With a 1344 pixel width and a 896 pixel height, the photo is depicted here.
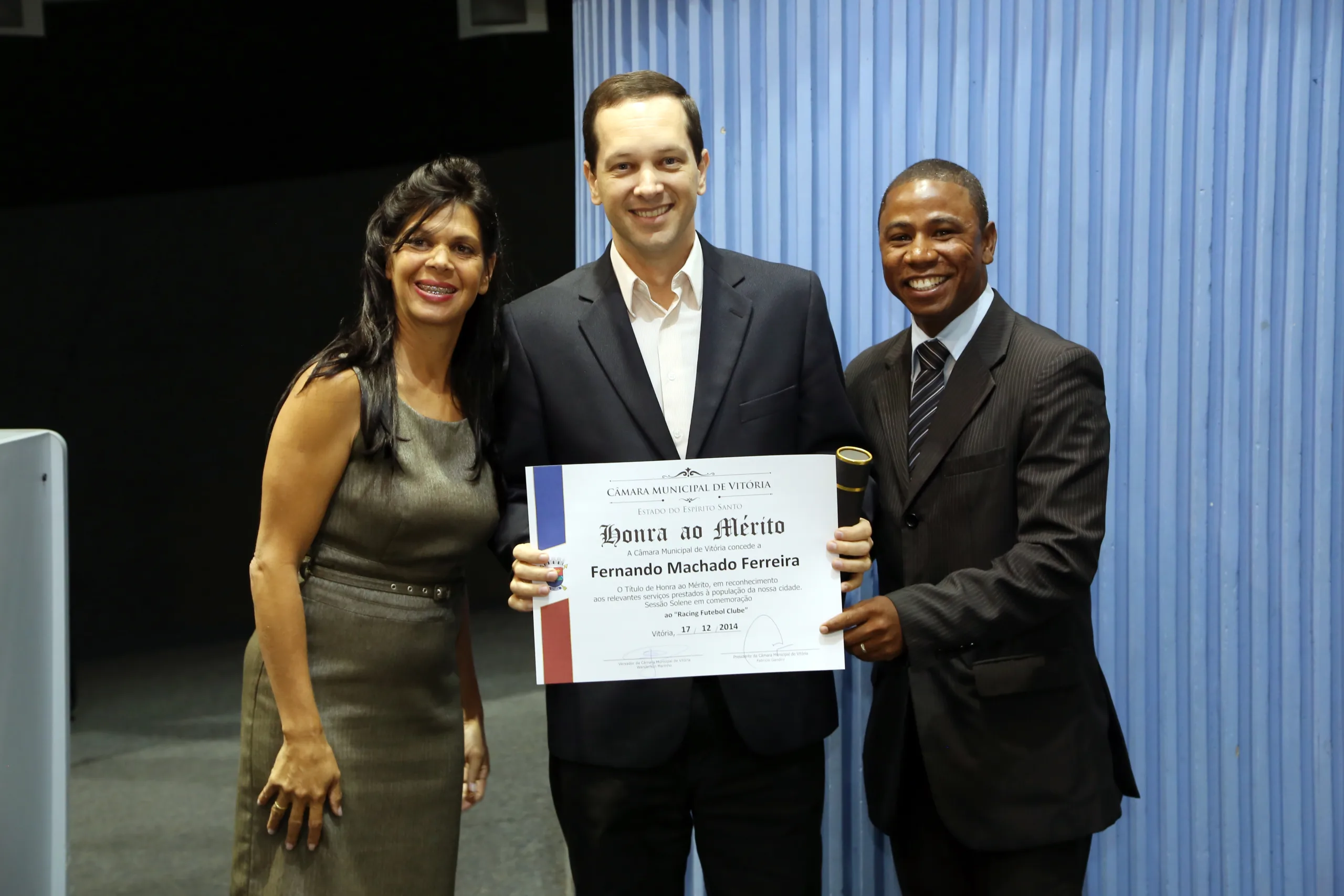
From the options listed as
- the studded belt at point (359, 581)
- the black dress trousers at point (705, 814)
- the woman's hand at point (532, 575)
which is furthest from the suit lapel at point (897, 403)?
the studded belt at point (359, 581)

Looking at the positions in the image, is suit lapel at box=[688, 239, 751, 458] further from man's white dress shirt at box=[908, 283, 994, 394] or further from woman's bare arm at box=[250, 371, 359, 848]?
woman's bare arm at box=[250, 371, 359, 848]

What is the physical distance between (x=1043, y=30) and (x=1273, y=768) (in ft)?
5.51

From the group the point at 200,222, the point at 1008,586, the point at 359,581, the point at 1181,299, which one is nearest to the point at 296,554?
the point at 359,581

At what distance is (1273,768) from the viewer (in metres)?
2.43

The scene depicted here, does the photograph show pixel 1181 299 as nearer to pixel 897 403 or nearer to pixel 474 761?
pixel 897 403

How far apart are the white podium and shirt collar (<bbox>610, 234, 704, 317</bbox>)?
917 mm

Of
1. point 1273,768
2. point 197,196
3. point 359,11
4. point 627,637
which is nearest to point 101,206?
point 197,196

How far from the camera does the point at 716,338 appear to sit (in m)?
1.79

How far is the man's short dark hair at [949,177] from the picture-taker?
1922 mm

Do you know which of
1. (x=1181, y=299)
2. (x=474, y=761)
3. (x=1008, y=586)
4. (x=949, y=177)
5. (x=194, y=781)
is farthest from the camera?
(x=194, y=781)

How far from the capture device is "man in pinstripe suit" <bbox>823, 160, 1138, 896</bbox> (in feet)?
5.86

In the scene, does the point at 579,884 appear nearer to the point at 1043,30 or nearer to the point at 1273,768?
the point at 1273,768

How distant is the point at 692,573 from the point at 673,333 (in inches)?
15.9

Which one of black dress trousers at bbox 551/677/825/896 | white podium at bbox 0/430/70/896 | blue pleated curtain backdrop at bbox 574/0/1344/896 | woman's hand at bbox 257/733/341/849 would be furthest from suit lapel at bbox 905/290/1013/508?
white podium at bbox 0/430/70/896
